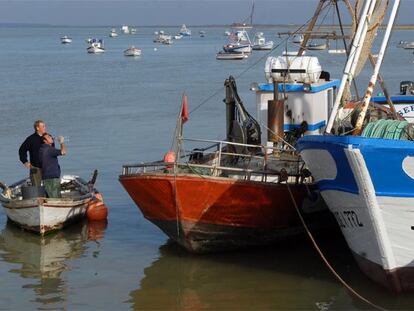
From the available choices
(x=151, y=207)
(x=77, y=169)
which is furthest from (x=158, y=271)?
(x=77, y=169)

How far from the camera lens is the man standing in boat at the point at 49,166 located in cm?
1608

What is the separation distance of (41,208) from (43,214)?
0.62 feet

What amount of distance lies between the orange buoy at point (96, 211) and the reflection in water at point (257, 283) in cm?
221

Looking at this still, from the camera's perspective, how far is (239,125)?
15.9 metres

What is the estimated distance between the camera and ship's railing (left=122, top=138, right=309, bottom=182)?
14.1 metres

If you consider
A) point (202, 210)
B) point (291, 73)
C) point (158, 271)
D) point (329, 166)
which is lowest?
point (158, 271)

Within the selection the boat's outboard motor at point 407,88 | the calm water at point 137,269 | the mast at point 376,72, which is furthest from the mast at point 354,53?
the boat's outboard motor at point 407,88

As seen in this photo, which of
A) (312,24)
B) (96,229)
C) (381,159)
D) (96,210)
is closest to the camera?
(381,159)

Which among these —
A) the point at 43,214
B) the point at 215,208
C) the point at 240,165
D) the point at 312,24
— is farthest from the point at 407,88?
the point at 43,214

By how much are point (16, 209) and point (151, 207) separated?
320cm

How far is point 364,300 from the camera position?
12.7 meters

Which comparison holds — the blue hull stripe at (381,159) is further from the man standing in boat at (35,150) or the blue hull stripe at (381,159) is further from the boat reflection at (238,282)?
the man standing in boat at (35,150)

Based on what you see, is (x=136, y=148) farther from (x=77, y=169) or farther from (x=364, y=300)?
(x=364, y=300)

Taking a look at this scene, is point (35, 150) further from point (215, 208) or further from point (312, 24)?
point (312, 24)
